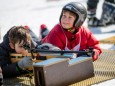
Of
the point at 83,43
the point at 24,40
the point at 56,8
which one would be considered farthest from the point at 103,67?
the point at 56,8

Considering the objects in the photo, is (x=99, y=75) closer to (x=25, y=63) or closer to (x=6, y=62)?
(x=25, y=63)

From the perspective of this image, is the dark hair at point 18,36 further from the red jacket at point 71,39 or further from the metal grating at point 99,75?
the red jacket at point 71,39

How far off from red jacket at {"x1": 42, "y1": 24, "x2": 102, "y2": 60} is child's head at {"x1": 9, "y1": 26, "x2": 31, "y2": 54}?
0.54m

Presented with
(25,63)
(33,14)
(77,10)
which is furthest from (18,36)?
(33,14)

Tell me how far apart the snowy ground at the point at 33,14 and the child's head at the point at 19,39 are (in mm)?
2568

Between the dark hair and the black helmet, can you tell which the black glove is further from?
the black helmet

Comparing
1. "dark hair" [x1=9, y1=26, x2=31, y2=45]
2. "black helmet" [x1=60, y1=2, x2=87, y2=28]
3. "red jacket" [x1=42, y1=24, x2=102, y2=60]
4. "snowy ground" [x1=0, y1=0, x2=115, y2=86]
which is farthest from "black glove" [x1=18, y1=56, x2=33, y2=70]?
"snowy ground" [x1=0, y1=0, x2=115, y2=86]

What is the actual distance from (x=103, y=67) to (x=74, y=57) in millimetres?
698

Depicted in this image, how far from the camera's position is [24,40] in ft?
13.3

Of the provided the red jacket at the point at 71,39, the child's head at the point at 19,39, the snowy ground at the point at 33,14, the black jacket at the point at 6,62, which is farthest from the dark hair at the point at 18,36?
the snowy ground at the point at 33,14

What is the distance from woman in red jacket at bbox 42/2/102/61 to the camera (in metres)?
4.52

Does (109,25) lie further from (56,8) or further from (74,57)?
(74,57)

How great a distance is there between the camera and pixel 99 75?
4.21 meters

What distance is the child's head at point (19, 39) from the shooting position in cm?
404
